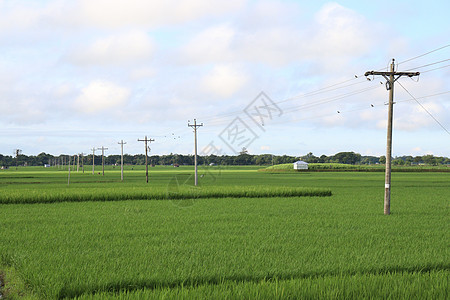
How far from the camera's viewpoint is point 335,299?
24.8ft

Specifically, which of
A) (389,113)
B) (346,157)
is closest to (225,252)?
(389,113)

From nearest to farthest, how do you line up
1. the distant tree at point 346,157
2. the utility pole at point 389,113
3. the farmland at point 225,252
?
the farmland at point 225,252 → the utility pole at point 389,113 → the distant tree at point 346,157

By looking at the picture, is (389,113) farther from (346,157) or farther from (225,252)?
(346,157)

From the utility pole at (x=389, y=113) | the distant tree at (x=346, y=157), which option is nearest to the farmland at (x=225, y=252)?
the utility pole at (x=389, y=113)

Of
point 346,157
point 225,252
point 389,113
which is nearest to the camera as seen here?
point 225,252

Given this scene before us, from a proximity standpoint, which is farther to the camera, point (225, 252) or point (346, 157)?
point (346, 157)

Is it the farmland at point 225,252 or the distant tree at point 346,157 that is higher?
the distant tree at point 346,157

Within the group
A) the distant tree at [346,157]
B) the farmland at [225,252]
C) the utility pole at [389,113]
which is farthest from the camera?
the distant tree at [346,157]

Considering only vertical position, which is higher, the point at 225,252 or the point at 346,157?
the point at 346,157

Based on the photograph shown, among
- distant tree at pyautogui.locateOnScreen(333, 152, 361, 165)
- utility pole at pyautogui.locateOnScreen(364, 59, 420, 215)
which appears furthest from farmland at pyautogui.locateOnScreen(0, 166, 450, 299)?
distant tree at pyautogui.locateOnScreen(333, 152, 361, 165)

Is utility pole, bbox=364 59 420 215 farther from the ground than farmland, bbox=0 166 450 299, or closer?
farther from the ground

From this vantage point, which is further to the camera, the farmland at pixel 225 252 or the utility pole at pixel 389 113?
the utility pole at pixel 389 113

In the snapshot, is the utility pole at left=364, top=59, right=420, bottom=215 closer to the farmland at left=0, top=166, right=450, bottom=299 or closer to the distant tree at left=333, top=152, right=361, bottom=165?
the farmland at left=0, top=166, right=450, bottom=299

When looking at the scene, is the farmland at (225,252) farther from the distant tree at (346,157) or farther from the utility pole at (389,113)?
the distant tree at (346,157)
